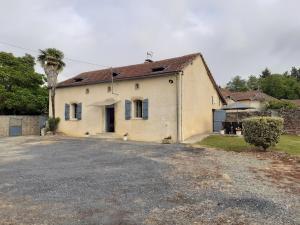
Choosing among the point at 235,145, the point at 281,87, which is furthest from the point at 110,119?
the point at 281,87

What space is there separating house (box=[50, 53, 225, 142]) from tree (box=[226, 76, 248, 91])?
62366 millimetres

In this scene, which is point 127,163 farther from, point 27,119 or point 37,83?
point 37,83

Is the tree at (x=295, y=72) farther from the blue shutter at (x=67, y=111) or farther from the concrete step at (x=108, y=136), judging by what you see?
the concrete step at (x=108, y=136)

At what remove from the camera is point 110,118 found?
25.5 metres

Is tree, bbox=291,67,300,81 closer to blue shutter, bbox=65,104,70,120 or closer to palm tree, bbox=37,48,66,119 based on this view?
palm tree, bbox=37,48,66,119

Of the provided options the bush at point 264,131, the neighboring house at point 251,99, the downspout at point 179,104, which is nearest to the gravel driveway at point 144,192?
the bush at point 264,131

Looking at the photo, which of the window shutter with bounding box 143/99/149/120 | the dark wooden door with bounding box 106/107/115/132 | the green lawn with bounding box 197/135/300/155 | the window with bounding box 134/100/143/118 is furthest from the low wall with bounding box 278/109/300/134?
the dark wooden door with bounding box 106/107/115/132

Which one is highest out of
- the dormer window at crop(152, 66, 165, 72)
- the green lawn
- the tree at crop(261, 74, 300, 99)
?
the tree at crop(261, 74, 300, 99)

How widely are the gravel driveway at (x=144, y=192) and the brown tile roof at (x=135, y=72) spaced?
30.1ft

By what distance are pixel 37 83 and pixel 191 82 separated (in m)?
21.0

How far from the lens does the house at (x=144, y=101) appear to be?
21.2 metres

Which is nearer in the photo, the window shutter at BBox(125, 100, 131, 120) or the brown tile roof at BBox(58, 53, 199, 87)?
the brown tile roof at BBox(58, 53, 199, 87)

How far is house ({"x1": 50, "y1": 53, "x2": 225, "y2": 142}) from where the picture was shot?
69.7 feet

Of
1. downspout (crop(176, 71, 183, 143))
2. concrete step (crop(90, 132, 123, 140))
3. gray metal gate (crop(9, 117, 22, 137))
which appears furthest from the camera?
gray metal gate (crop(9, 117, 22, 137))
